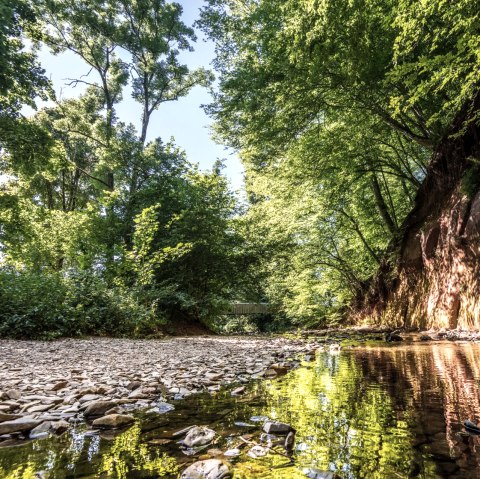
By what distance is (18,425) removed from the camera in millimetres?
1705

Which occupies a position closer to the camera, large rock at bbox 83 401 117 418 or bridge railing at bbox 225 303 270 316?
large rock at bbox 83 401 117 418

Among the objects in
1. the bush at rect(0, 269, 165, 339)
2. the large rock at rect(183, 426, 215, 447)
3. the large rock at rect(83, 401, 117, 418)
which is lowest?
the large rock at rect(183, 426, 215, 447)

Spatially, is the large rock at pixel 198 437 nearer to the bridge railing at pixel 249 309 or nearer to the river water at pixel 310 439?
the river water at pixel 310 439

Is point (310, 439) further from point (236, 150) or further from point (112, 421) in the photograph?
point (236, 150)

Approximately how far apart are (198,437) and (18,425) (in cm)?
97

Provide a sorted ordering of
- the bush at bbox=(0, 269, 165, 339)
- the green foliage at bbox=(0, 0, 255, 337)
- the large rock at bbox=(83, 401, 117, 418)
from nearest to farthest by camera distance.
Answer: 1. the large rock at bbox=(83, 401, 117, 418)
2. the bush at bbox=(0, 269, 165, 339)
3. the green foliage at bbox=(0, 0, 255, 337)

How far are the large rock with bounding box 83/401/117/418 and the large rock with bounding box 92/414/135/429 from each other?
0.66ft

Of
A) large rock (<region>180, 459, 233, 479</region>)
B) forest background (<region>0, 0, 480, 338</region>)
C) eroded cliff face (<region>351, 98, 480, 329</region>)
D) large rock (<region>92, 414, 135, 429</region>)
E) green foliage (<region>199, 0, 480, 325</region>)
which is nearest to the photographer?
large rock (<region>180, 459, 233, 479</region>)

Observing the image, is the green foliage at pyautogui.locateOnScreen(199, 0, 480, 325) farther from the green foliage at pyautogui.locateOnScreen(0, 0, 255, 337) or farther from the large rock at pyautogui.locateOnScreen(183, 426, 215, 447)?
the large rock at pyautogui.locateOnScreen(183, 426, 215, 447)

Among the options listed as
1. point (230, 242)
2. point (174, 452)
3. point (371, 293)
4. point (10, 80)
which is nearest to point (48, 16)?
point (10, 80)

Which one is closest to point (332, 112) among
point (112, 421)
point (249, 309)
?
point (112, 421)

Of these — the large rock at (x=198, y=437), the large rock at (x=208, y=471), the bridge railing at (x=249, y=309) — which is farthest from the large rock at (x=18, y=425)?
the bridge railing at (x=249, y=309)

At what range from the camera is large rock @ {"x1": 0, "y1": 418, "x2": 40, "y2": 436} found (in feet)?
5.46

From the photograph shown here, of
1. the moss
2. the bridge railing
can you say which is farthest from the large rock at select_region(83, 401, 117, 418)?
the bridge railing
